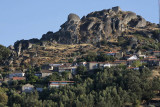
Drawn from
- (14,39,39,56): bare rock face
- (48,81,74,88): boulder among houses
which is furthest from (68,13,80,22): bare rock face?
(48,81,74,88): boulder among houses

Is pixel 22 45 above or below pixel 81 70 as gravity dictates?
above

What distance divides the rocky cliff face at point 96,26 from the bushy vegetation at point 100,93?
4019cm

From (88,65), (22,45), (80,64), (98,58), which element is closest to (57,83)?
(88,65)

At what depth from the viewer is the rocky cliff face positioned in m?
113

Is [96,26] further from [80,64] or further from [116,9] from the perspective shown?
[80,64]

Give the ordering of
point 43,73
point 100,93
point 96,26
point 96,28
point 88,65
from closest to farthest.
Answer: point 100,93, point 43,73, point 88,65, point 96,28, point 96,26

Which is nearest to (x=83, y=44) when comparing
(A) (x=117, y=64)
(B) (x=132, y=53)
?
(B) (x=132, y=53)

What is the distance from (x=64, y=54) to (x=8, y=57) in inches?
557

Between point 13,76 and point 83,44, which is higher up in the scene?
point 83,44

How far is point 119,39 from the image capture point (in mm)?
109625

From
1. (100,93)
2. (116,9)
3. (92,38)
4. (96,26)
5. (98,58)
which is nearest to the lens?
(100,93)

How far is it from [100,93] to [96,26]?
180 ft

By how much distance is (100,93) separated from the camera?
204 ft

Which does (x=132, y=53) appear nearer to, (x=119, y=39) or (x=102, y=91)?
(x=119, y=39)
